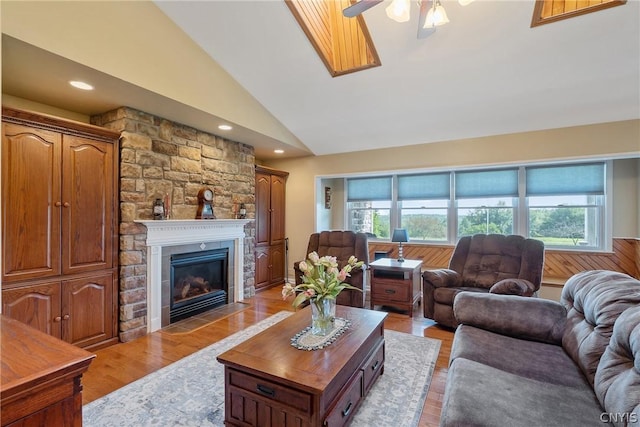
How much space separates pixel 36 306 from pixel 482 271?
4.54m

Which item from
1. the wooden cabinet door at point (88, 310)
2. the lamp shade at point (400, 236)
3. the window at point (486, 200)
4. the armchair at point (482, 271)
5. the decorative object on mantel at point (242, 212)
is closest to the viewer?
the wooden cabinet door at point (88, 310)

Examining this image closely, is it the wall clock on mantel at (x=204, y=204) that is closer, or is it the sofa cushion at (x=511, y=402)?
the sofa cushion at (x=511, y=402)

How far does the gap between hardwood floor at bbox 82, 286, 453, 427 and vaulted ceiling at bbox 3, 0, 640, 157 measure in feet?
8.23

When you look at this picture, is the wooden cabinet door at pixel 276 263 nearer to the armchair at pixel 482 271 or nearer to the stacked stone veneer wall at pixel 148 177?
the stacked stone veneer wall at pixel 148 177

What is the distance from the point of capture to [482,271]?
356 cm

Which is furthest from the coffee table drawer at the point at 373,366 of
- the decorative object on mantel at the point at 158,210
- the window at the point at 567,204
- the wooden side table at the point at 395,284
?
the window at the point at 567,204

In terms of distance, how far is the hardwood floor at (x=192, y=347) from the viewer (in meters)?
2.26

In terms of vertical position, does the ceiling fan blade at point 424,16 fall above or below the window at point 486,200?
above

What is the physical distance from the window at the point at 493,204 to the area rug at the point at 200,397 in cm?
295

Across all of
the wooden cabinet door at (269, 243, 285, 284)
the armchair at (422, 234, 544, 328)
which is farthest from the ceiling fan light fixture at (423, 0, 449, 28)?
the wooden cabinet door at (269, 243, 285, 284)

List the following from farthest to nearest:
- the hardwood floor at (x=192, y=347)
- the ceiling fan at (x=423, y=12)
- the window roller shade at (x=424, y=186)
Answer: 1. the window roller shade at (x=424, y=186)
2. the hardwood floor at (x=192, y=347)
3. the ceiling fan at (x=423, y=12)

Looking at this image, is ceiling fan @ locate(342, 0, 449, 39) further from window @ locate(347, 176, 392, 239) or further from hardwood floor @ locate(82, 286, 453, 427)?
window @ locate(347, 176, 392, 239)

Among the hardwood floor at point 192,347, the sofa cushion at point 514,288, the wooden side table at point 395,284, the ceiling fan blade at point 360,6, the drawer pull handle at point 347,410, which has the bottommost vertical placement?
the hardwood floor at point 192,347

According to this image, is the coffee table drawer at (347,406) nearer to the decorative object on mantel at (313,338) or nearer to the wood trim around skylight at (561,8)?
the decorative object on mantel at (313,338)
